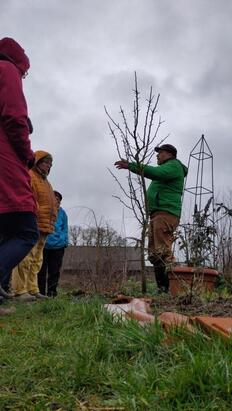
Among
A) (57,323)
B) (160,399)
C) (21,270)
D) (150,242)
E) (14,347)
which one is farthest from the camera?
(150,242)

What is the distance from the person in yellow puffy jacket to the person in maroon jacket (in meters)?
1.51

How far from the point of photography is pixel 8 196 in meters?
4.06

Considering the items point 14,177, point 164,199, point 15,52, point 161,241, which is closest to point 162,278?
point 161,241

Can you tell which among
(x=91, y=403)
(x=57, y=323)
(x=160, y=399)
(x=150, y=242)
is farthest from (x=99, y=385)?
(x=150, y=242)

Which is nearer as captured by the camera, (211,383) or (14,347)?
(211,383)

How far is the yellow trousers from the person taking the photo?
19.0ft

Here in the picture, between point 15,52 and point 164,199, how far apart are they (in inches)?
111

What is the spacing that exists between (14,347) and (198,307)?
1684 mm

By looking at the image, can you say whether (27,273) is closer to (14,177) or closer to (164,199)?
(164,199)

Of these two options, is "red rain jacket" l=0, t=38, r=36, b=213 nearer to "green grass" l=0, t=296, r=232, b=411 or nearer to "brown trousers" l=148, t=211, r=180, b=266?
"green grass" l=0, t=296, r=232, b=411

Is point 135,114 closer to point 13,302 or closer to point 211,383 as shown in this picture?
point 13,302

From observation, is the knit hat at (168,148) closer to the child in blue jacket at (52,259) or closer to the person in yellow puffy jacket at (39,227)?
the person in yellow puffy jacket at (39,227)

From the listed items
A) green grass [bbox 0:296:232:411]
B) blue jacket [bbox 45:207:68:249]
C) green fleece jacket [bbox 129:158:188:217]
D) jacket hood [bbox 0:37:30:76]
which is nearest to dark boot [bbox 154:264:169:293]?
green fleece jacket [bbox 129:158:188:217]

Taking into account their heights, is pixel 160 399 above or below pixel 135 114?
below
